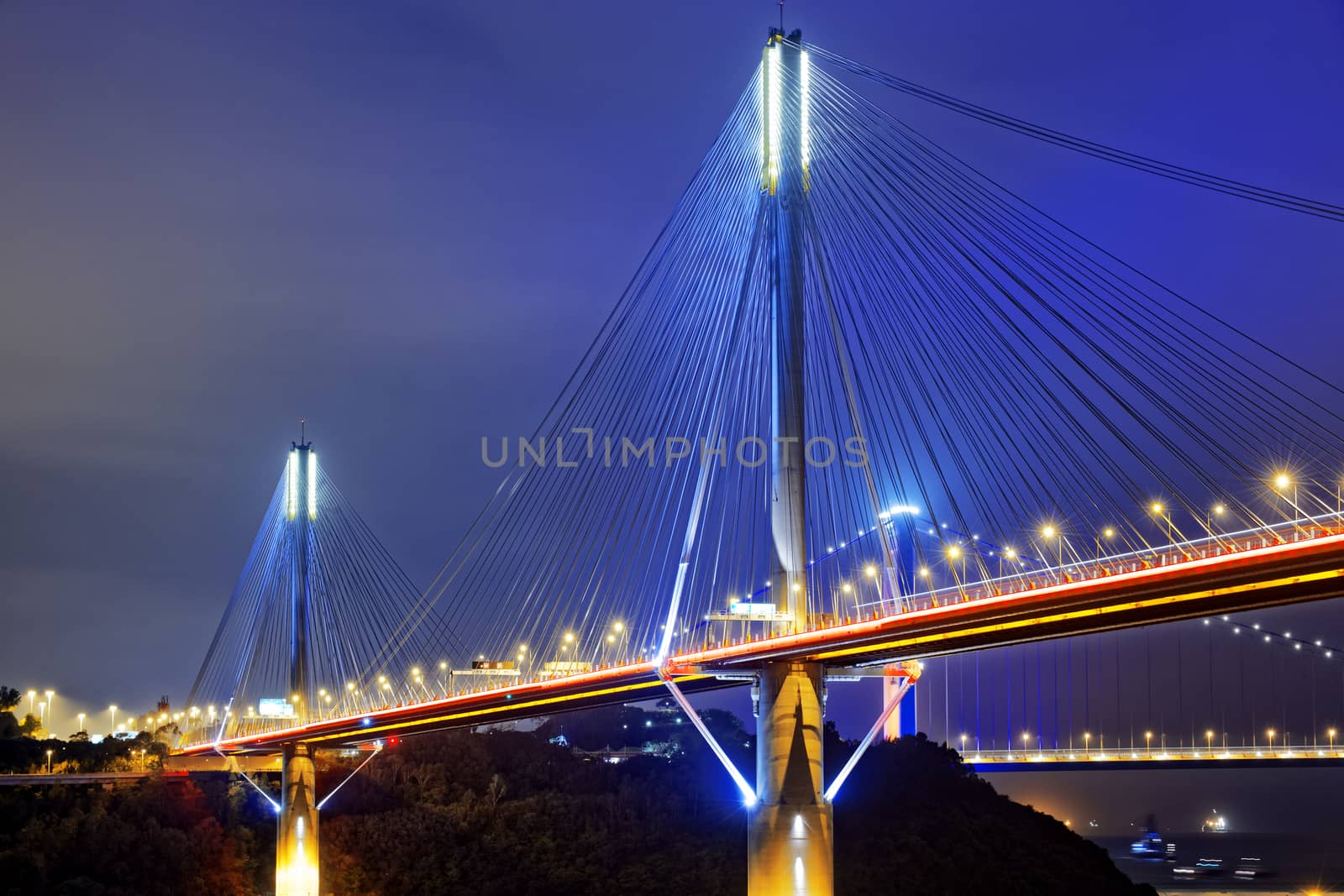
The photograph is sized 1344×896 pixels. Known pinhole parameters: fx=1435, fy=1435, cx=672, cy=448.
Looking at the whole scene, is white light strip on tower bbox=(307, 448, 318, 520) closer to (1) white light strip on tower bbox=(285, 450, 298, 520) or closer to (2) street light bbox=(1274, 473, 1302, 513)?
(1) white light strip on tower bbox=(285, 450, 298, 520)

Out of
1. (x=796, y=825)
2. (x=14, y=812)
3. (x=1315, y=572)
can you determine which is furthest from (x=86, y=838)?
(x=1315, y=572)

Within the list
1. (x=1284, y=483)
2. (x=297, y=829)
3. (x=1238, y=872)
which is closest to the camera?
(x=1284, y=483)

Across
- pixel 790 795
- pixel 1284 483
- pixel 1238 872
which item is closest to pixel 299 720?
pixel 790 795

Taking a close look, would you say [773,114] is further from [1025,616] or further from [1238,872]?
[1238,872]

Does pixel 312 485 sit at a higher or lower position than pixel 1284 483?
higher

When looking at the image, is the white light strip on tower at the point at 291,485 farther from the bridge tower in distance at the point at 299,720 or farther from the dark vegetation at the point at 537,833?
the dark vegetation at the point at 537,833
